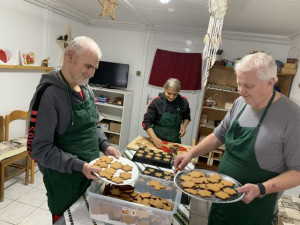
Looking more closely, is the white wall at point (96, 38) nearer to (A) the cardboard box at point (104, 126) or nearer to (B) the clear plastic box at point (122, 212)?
(A) the cardboard box at point (104, 126)

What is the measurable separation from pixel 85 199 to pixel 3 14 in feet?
8.98

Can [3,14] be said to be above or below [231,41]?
below

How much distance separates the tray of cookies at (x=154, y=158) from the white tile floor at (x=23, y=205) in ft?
4.42

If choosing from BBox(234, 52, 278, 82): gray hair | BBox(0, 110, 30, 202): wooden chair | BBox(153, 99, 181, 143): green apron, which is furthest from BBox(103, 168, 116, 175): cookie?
BBox(0, 110, 30, 202): wooden chair

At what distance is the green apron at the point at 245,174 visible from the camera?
125cm

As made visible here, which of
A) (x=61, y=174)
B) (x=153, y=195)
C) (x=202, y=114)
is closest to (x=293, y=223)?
(x=153, y=195)

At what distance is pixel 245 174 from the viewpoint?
1.28 meters

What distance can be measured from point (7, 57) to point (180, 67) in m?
2.85

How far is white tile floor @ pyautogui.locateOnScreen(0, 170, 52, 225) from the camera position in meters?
2.40

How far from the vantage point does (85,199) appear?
1.26 metres

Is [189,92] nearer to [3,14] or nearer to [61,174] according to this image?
[3,14]

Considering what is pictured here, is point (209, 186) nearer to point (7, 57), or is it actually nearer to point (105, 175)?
point (105, 175)

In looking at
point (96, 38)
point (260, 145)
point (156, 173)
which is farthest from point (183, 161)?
point (96, 38)

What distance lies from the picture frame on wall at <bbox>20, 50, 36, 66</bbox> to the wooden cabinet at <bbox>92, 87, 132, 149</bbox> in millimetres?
1340
